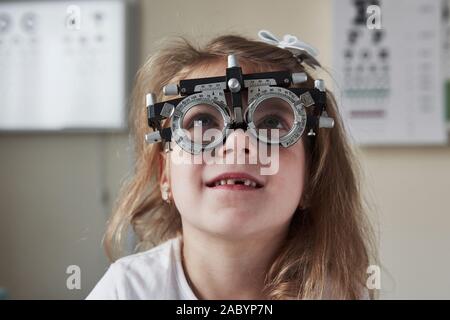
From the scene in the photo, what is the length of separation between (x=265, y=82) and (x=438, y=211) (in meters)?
0.28

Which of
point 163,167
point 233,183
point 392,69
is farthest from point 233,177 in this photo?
point 392,69

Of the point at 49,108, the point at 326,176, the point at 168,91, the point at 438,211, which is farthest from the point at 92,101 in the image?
the point at 438,211

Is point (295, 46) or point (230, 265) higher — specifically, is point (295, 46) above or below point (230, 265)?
above

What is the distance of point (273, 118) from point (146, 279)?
0.24 m

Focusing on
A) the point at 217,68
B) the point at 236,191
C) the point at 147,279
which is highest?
the point at 217,68

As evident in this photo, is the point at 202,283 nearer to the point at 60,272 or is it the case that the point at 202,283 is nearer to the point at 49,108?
the point at 60,272

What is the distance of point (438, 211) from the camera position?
21.9 inches

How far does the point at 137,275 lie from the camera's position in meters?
0.54

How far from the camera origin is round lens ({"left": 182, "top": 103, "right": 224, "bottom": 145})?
1.47ft

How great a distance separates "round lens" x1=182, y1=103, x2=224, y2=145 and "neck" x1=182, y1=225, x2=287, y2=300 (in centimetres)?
12

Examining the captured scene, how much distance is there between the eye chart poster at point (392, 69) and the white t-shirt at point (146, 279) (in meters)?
0.28

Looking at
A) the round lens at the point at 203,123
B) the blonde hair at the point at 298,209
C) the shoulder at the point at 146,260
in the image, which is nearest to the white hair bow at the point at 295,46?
the blonde hair at the point at 298,209

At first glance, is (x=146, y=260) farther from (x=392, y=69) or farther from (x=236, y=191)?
(x=392, y=69)

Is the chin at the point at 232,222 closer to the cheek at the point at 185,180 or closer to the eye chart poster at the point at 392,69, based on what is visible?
the cheek at the point at 185,180
